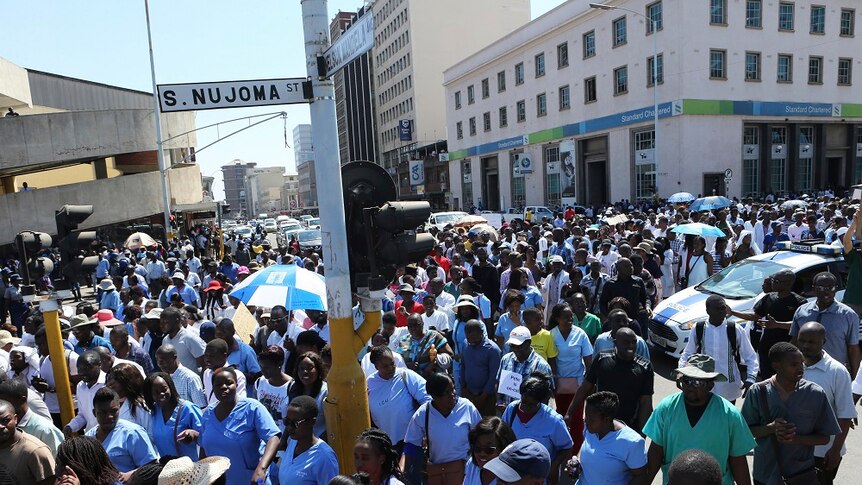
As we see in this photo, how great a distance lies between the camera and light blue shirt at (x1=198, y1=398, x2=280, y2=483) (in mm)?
4184

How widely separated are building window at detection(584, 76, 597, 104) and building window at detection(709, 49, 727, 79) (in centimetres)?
726

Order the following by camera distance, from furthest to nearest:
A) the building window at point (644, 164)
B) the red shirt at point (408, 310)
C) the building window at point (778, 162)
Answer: the building window at point (778, 162)
the building window at point (644, 164)
the red shirt at point (408, 310)

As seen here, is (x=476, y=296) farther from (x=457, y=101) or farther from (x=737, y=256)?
(x=457, y=101)

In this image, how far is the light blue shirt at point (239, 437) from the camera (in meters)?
4.18

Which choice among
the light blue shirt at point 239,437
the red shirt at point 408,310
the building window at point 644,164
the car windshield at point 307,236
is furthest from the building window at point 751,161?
the light blue shirt at point 239,437

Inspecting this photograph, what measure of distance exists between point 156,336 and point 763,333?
22.6ft

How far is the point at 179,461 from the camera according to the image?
3088 mm

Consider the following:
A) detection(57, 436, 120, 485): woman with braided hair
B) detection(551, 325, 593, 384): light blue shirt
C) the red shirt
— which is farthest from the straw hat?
the red shirt

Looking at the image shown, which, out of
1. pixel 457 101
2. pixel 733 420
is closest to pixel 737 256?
pixel 733 420

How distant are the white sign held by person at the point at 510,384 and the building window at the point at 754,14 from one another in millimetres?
34297

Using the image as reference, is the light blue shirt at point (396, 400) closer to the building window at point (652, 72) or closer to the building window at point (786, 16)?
the building window at point (652, 72)

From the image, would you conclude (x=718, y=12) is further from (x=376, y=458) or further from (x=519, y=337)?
(x=376, y=458)

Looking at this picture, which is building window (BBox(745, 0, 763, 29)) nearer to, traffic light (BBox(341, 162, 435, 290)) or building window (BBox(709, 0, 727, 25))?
building window (BBox(709, 0, 727, 25))

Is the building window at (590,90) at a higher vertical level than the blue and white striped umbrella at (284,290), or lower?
higher
